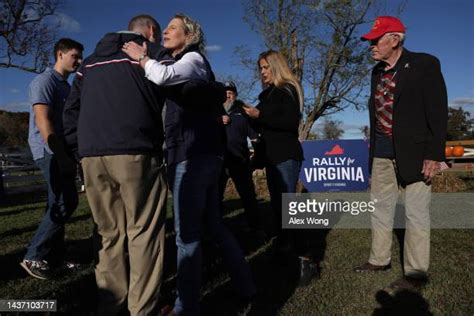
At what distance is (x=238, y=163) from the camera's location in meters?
5.20

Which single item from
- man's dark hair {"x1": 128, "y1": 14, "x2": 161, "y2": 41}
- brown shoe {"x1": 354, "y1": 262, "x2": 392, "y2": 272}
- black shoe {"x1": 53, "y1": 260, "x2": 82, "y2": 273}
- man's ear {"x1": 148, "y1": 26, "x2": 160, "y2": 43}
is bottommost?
black shoe {"x1": 53, "y1": 260, "x2": 82, "y2": 273}

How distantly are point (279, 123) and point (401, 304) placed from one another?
1.61 m

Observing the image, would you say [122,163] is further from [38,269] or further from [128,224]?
[38,269]

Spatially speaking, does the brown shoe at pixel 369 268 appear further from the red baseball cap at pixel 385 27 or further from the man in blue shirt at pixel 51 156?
the man in blue shirt at pixel 51 156

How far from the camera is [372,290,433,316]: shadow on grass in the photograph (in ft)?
8.55

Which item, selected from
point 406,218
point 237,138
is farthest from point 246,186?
point 406,218

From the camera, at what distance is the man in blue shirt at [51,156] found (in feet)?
10.8

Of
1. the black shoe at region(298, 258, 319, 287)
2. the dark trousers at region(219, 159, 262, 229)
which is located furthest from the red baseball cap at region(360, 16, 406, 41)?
the dark trousers at region(219, 159, 262, 229)

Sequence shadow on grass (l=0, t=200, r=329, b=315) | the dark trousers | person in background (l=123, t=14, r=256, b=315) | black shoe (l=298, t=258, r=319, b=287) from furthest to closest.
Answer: the dark trousers
black shoe (l=298, t=258, r=319, b=287)
shadow on grass (l=0, t=200, r=329, b=315)
person in background (l=123, t=14, r=256, b=315)

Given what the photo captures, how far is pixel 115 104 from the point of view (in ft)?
6.67

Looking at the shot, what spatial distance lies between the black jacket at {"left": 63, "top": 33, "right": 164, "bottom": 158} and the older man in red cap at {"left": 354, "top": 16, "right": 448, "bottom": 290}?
6.78 ft

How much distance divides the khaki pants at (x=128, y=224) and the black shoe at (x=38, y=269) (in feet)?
4.78

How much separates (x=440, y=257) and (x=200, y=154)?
2.85 metres

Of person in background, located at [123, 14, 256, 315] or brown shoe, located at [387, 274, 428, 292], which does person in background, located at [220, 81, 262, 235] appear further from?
person in background, located at [123, 14, 256, 315]
